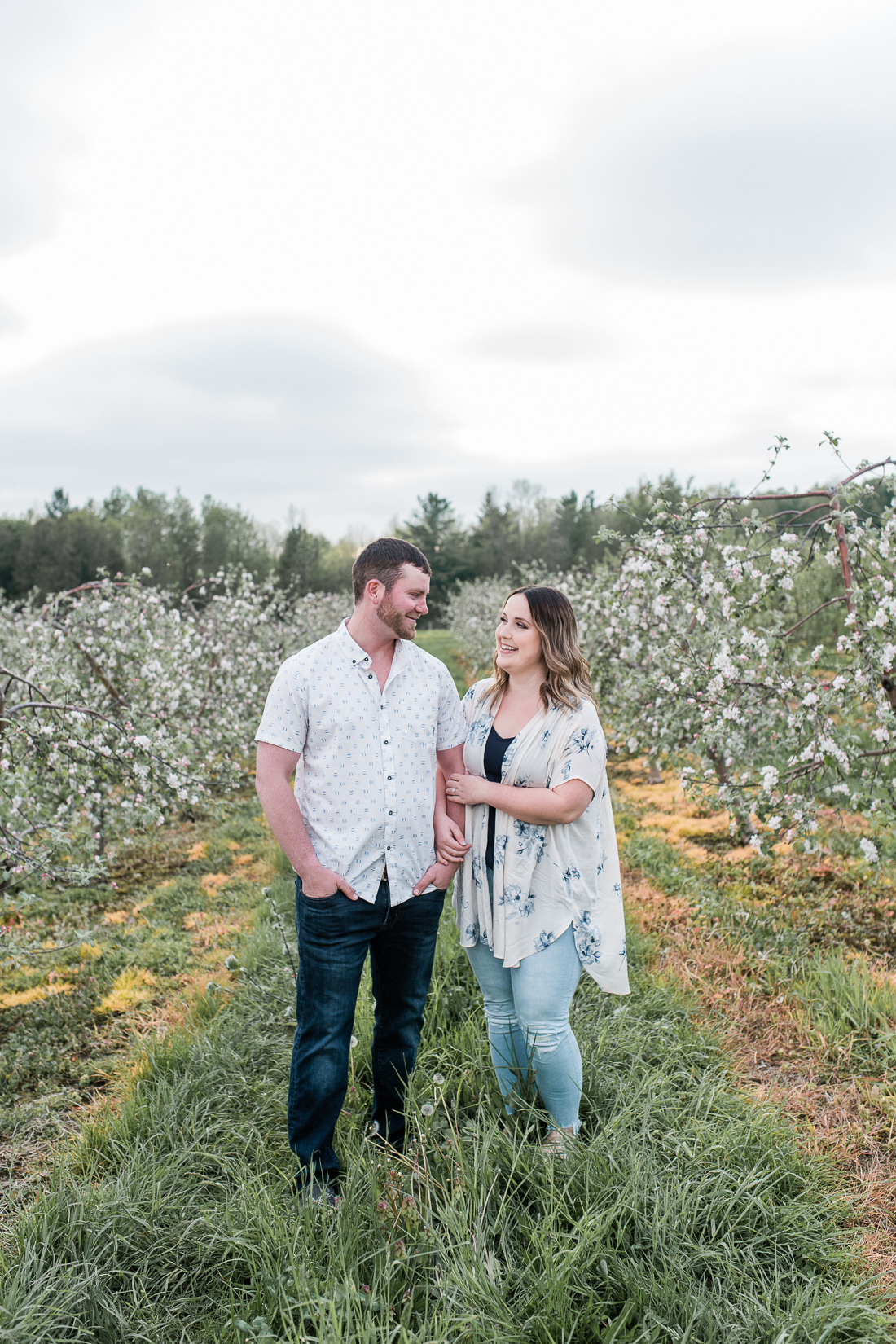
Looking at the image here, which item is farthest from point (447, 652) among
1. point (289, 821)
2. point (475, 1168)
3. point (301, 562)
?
point (475, 1168)

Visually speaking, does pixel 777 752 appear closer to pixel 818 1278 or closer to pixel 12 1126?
pixel 818 1278

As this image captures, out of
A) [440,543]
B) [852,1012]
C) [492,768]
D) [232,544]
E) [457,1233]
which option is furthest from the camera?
[440,543]

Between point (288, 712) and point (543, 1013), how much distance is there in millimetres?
1159

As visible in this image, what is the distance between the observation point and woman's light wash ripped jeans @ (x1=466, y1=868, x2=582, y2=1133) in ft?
7.71

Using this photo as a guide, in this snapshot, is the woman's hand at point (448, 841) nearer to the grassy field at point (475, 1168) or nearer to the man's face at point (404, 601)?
the man's face at point (404, 601)

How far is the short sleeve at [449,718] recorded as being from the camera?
2.54m

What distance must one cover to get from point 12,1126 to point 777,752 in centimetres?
418

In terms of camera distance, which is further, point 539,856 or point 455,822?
point 455,822

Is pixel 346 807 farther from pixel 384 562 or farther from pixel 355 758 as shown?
pixel 384 562

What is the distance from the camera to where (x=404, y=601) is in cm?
237

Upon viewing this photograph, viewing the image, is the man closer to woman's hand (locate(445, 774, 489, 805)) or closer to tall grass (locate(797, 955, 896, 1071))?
woman's hand (locate(445, 774, 489, 805))

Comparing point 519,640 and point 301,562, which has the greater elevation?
point 301,562

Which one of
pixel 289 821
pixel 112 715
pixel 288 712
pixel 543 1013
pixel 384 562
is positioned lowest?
pixel 543 1013

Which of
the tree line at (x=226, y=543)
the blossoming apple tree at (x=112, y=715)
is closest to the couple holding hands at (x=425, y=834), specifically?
the blossoming apple tree at (x=112, y=715)
